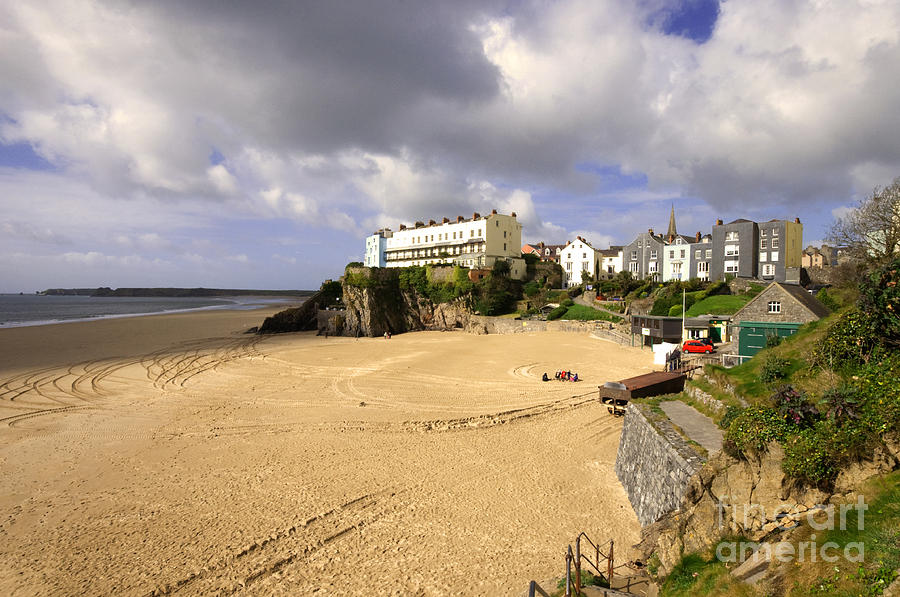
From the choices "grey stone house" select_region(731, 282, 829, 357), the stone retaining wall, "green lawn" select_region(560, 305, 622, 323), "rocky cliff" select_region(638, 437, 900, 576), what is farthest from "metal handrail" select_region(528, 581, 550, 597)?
"green lawn" select_region(560, 305, 622, 323)

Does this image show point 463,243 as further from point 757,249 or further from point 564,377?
point 564,377

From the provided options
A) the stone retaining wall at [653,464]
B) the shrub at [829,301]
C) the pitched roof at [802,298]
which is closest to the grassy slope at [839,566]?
the stone retaining wall at [653,464]

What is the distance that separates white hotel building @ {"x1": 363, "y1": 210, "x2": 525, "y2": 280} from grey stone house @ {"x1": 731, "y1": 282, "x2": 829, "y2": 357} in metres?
38.3

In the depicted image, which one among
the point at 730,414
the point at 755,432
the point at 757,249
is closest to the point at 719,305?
the point at 757,249

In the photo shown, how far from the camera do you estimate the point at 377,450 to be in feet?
54.0

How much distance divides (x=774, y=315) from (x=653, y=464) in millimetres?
15988

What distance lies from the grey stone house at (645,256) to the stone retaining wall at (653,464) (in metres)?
Answer: 48.1

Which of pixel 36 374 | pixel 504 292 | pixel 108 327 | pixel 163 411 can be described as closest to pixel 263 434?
pixel 163 411

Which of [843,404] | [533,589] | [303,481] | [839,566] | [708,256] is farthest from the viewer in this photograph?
[708,256]

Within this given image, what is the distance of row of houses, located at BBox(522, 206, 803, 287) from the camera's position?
50.2 meters

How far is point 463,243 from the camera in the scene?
63.6 m

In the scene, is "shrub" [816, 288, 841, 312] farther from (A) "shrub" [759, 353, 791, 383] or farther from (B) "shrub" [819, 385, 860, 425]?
(B) "shrub" [819, 385, 860, 425]

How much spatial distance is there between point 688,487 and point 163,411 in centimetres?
2310

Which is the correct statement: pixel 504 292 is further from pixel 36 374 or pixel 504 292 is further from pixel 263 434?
pixel 36 374
